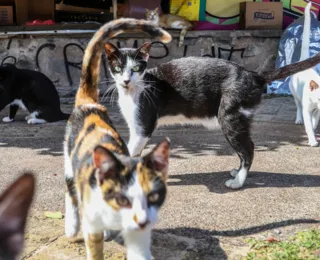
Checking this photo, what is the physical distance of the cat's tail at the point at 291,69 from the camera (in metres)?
4.69

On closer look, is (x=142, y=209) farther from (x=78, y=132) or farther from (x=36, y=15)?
(x=36, y=15)

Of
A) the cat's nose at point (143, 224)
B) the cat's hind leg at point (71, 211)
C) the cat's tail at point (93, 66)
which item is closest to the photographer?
the cat's nose at point (143, 224)

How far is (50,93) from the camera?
25.7 ft

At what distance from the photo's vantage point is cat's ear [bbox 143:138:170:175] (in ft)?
8.80

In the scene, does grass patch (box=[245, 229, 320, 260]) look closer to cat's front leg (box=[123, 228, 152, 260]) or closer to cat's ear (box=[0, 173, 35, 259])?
cat's front leg (box=[123, 228, 152, 260])

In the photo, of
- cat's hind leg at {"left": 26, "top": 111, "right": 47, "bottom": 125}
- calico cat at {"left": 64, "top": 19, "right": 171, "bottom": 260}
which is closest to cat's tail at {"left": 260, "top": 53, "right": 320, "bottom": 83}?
calico cat at {"left": 64, "top": 19, "right": 171, "bottom": 260}

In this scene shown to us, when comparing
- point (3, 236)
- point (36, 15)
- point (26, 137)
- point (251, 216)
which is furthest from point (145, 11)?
point (3, 236)

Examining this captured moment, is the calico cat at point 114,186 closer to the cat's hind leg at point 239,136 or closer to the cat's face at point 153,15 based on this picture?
the cat's hind leg at point 239,136

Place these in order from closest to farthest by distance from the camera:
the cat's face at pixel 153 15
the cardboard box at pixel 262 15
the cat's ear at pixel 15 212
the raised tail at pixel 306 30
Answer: the cat's ear at pixel 15 212 < the raised tail at pixel 306 30 < the cat's face at pixel 153 15 < the cardboard box at pixel 262 15

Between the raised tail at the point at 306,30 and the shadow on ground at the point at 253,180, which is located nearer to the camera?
the shadow on ground at the point at 253,180

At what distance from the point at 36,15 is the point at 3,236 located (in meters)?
10.7

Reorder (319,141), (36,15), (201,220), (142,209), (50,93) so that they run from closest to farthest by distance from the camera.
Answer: (142,209) → (201,220) → (319,141) → (50,93) → (36,15)

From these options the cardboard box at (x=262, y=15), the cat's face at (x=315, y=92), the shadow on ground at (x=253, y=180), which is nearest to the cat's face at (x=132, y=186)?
the shadow on ground at (x=253, y=180)

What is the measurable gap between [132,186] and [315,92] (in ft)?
14.1
